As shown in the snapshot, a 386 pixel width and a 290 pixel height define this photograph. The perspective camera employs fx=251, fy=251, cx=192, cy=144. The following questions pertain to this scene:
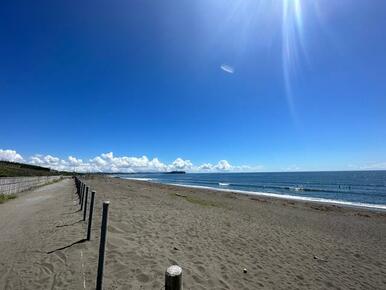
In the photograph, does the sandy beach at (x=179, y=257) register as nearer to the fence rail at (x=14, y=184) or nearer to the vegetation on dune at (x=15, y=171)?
the fence rail at (x=14, y=184)

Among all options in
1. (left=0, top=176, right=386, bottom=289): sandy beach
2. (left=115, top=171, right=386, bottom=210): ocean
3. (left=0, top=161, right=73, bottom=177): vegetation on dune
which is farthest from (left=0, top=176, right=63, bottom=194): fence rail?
(left=115, top=171, right=386, bottom=210): ocean

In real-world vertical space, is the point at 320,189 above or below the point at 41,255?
above

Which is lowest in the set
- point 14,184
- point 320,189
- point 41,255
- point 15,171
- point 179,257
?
point 179,257

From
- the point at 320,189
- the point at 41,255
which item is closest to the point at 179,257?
the point at 41,255

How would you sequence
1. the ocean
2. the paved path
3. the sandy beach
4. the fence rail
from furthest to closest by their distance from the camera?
the ocean → the fence rail → the sandy beach → the paved path

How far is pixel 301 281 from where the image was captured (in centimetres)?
543

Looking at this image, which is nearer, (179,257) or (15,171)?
(179,257)

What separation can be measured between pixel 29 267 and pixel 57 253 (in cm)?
76

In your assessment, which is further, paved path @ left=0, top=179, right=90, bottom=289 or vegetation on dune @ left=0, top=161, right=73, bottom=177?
vegetation on dune @ left=0, top=161, right=73, bottom=177

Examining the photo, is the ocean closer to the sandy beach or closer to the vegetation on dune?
the sandy beach

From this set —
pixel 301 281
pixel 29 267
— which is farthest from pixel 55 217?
pixel 301 281

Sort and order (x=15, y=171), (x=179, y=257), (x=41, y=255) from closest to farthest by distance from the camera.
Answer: (x=41, y=255) < (x=179, y=257) < (x=15, y=171)

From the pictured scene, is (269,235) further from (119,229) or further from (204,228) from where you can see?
(119,229)

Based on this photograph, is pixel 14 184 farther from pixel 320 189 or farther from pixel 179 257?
pixel 320 189
